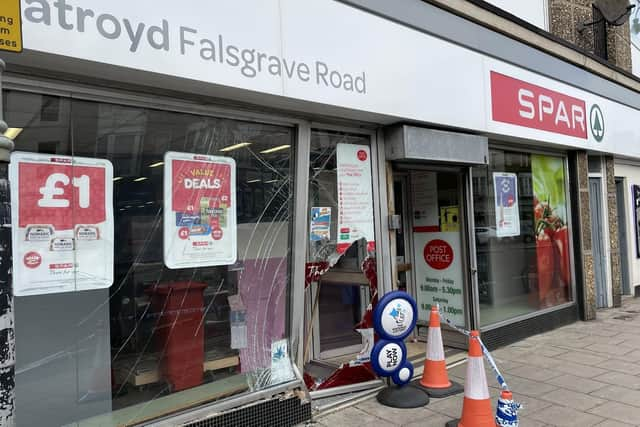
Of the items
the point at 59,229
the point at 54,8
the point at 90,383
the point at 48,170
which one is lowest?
the point at 90,383

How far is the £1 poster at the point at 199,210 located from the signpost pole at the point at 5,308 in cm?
193

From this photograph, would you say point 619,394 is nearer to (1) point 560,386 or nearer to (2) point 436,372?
(1) point 560,386

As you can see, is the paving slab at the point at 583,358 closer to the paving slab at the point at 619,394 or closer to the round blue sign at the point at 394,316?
the paving slab at the point at 619,394

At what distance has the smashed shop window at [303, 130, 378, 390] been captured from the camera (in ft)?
15.2

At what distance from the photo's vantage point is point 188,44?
10.7 ft

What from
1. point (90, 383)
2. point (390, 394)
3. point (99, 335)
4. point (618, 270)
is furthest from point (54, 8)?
point (618, 270)

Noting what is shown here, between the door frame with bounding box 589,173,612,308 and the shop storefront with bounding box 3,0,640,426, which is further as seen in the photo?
the door frame with bounding box 589,173,612,308

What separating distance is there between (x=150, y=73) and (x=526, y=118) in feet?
16.8

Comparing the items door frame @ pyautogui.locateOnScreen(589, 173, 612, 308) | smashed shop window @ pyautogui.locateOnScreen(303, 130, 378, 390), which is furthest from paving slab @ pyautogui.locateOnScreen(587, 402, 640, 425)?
door frame @ pyautogui.locateOnScreen(589, 173, 612, 308)

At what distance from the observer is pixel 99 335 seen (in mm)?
3285

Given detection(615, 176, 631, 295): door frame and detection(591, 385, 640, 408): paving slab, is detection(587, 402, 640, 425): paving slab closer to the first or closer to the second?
detection(591, 385, 640, 408): paving slab

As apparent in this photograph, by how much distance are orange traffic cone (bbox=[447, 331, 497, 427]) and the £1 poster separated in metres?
2.04

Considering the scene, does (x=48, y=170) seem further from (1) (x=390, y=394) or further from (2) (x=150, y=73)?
(1) (x=390, y=394)

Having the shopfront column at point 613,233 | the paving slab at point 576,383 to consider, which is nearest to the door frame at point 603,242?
the shopfront column at point 613,233
